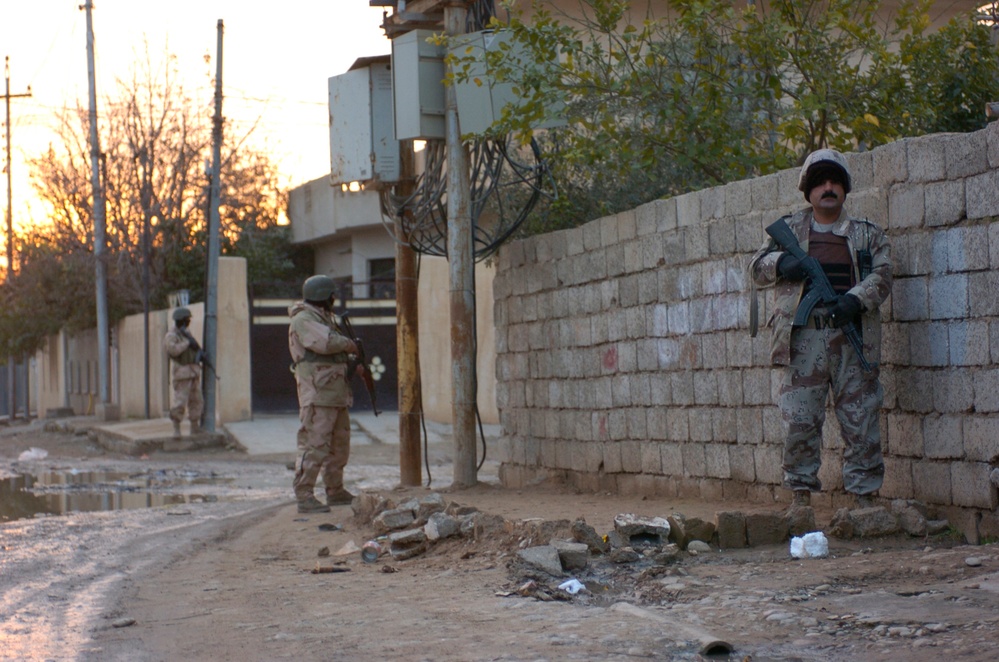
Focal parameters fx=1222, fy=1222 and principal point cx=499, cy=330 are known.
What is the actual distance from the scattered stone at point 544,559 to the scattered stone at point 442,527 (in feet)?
3.99

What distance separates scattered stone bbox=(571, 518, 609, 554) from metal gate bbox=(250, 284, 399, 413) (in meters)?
14.3

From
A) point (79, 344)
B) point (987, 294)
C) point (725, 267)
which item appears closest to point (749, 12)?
point (725, 267)

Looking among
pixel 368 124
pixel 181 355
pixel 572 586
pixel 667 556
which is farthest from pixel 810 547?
pixel 181 355

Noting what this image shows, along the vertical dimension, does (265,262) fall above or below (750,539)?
above

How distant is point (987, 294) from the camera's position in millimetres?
5367

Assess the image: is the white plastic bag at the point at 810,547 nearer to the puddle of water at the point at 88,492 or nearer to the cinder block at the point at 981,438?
the cinder block at the point at 981,438

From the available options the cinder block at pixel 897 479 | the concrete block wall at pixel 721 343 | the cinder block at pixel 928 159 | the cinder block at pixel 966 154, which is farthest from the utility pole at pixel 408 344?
the cinder block at pixel 966 154

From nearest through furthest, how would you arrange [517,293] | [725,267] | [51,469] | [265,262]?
[725,267]
[517,293]
[51,469]
[265,262]

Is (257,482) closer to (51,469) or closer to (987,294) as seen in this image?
(51,469)

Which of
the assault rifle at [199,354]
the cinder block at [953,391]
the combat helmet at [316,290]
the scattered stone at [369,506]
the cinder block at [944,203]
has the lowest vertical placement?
the scattered stone at [369,506]

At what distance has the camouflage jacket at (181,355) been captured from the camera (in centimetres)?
1723

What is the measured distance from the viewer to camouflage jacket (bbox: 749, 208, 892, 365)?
215 inches

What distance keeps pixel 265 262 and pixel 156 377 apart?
21.1ft

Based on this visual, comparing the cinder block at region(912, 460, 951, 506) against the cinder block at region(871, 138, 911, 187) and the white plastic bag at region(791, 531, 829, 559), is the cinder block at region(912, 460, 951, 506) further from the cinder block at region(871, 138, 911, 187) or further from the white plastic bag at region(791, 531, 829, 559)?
the cinder block at region(871, 138, 911, 187)
